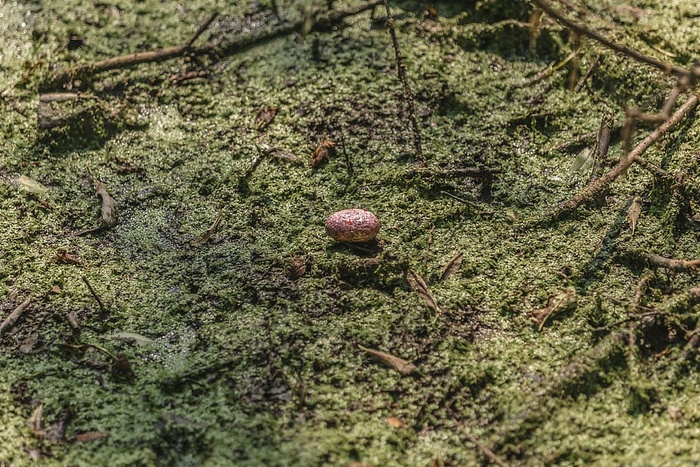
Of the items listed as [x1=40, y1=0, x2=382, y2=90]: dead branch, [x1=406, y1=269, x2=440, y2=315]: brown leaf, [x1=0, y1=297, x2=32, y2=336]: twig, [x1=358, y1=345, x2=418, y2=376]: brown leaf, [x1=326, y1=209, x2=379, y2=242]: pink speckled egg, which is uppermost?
[x1=40, y1=0, x2=382, y2=90]: dead branch

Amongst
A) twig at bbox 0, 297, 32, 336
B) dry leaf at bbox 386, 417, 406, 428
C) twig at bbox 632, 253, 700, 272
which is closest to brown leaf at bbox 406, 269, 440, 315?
dry leaf at bbox 386, 417, 406, 428

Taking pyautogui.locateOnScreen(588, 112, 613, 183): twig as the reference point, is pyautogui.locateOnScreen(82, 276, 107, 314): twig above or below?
below

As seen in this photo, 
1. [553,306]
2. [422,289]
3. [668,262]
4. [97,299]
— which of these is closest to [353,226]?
[422,289]

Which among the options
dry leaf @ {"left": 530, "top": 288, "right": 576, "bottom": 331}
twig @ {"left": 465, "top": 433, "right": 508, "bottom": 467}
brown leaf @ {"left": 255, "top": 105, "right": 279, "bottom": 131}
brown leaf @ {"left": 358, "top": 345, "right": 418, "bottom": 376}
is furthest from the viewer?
brown leaf @ {"left": 255, "top": 105, "right": 279, "bottom": 131}

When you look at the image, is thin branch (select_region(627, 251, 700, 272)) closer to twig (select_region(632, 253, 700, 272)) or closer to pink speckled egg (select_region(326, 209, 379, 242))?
twig (select_region(632, 253, 700, 272))

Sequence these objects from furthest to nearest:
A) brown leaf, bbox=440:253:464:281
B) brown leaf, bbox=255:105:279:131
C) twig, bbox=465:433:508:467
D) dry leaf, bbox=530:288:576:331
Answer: brown leaf, bbox=255:105:279:131, brown leaf, bbox=440:253:464:281, dry leaf, bbox=530:288:576:331, twig, bbox=465:433:508:467

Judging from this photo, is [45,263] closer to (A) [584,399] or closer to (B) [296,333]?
(B) [296,333]

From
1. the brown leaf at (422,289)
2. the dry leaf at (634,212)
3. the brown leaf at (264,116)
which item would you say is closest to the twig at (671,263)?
the dry leaf at (634,212)
